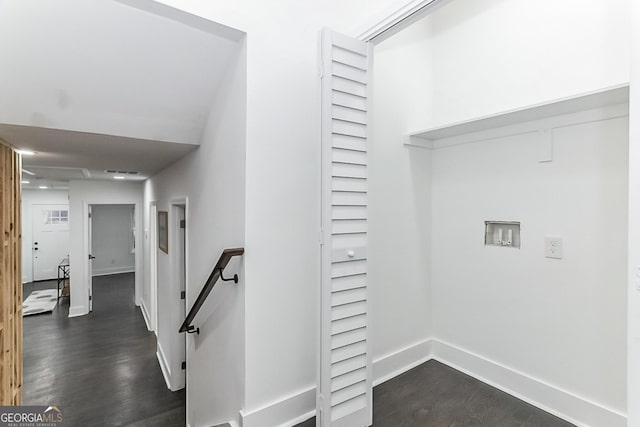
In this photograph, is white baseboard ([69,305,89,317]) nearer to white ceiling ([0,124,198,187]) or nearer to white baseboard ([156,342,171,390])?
white baseboard ([156,342,171,390])

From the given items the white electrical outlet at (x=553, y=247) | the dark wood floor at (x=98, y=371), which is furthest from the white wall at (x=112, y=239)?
the white electrical outlet at (x=553, y=247)

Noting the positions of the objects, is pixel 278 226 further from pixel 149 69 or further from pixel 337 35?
pixel 149 69

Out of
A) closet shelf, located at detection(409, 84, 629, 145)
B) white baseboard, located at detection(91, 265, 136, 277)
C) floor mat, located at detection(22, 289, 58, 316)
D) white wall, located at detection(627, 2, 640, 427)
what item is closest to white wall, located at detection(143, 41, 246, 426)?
closet shelf, located at detection(409, 84, 629, 145)

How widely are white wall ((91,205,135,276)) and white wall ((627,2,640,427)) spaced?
36.6ft

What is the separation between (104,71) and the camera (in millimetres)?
1679

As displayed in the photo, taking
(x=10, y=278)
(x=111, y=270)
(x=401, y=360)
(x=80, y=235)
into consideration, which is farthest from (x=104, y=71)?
(x=111, y=270)

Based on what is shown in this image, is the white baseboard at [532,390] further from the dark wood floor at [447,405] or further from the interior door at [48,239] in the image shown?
the interior door at [48,239]

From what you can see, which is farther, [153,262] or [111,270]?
[111,270]

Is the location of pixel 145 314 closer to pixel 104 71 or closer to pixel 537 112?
pixel 104 71

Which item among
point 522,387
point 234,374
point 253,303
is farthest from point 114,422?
point 522,387

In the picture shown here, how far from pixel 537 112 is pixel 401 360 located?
202 cm

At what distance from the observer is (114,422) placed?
2.96 metres

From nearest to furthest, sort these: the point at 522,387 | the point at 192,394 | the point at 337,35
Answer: the point at 337,35 < the point at 522,387 < the point at 192,394

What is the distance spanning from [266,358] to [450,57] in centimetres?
270
